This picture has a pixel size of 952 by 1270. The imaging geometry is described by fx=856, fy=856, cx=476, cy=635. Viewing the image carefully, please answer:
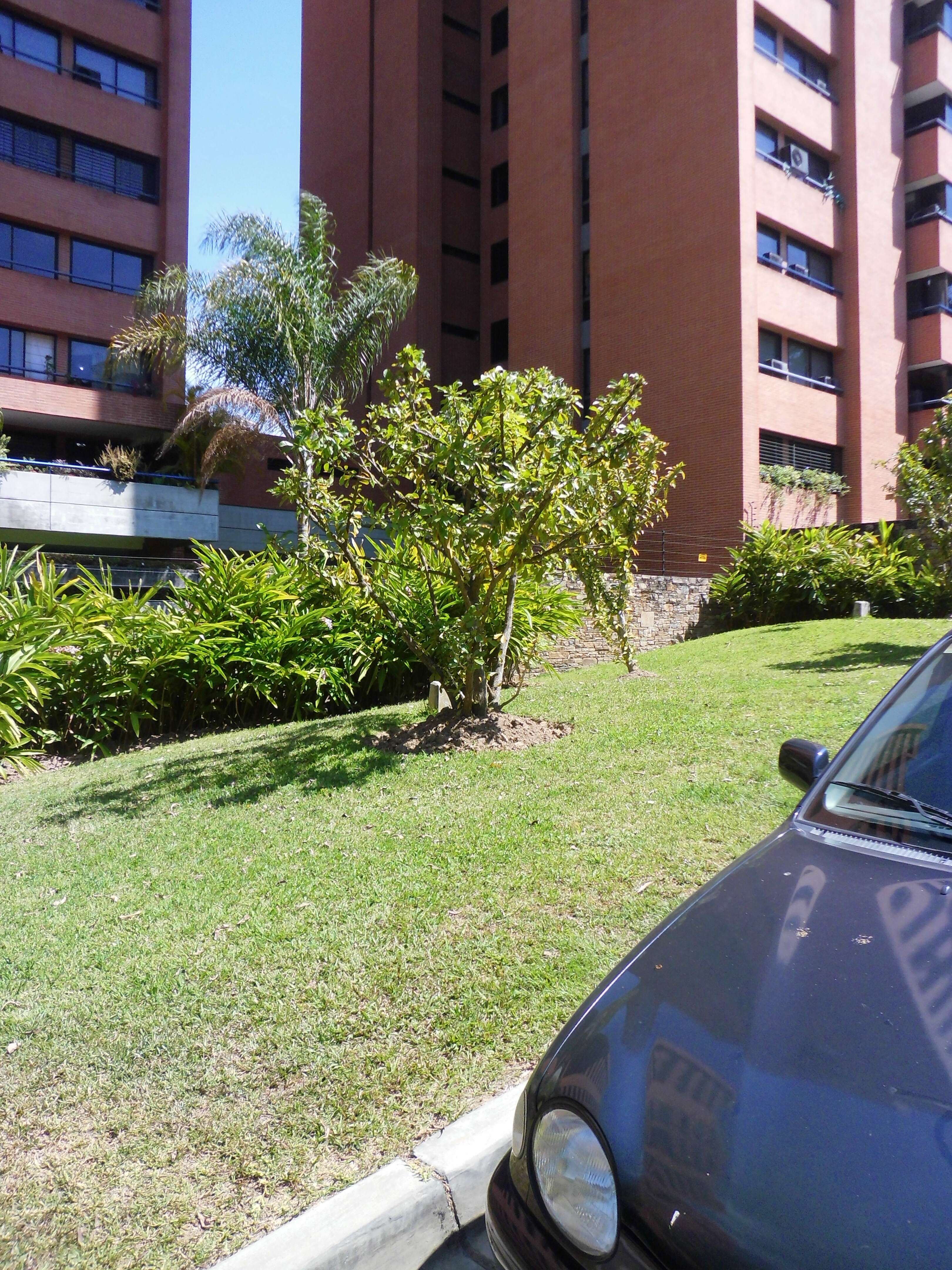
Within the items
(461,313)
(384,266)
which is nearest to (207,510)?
(384,266)

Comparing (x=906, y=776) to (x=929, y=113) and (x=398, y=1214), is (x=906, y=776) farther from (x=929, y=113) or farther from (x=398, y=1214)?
(x=929, y=113)

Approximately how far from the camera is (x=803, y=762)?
118 inches

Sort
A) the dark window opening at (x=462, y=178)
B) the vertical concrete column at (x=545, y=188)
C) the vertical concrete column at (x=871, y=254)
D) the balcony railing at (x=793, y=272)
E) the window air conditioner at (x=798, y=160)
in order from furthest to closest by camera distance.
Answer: the dark window opening at (x=462, y=178) < the vertical concrete column at (x=545, y=188) < the vertical concrete column at (x=871, y=254) < the window air conditioner at (x=798, y=160) < the balcony railing at (x=793, y=272)

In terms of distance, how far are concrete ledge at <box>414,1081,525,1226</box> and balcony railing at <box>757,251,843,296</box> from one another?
22.4 meters

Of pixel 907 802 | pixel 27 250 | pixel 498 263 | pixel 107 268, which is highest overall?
pixel 498 263

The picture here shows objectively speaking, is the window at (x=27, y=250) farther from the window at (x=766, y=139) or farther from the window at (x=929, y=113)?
the window at (x=929, y=113)

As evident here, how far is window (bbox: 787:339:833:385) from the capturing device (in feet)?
72.5

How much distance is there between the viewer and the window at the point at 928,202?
24.4m

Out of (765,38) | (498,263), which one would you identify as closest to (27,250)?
(498,263)

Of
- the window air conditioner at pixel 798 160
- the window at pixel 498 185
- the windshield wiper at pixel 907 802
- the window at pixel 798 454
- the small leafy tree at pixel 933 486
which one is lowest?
the windshield wiper at pixel 907 802

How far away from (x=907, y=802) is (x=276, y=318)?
1823 cm

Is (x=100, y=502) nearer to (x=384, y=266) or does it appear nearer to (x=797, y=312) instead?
(x=384, y=266)

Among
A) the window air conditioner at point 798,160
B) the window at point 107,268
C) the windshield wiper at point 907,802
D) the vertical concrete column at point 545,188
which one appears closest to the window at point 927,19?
the window air conditioner at point 798,160

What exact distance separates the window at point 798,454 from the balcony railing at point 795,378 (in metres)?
1.42
